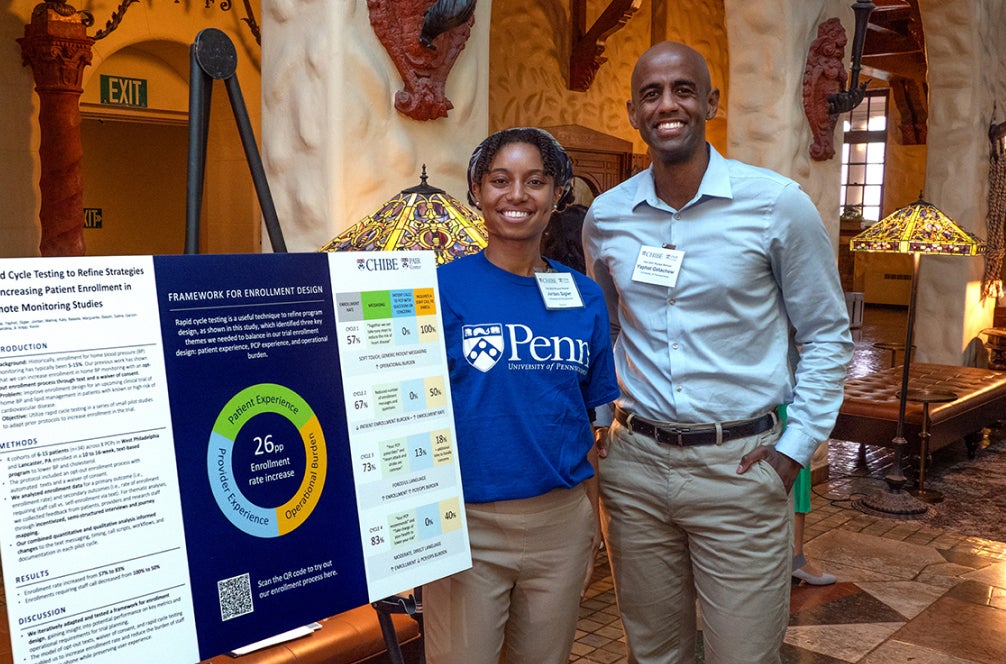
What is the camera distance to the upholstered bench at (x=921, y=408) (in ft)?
19.5

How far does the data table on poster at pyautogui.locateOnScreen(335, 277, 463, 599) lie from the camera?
5.46 ft

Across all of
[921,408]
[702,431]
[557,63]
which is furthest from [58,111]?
[921,408]

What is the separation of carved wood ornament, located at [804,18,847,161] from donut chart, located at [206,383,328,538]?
4.52 m

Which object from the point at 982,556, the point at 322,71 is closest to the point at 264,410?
the point at 322,71

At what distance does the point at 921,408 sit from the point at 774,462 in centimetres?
422

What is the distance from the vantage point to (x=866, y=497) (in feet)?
18.6

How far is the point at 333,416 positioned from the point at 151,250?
326 inches

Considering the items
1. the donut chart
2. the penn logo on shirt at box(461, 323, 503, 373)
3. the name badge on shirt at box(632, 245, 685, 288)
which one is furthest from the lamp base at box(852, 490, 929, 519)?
the donut chart

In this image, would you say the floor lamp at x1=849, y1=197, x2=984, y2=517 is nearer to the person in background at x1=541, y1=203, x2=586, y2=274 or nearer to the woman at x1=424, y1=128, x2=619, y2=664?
the person in background at x1=541, y1=203, x2=586, y2=274

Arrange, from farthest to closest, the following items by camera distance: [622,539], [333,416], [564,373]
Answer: [622,539] → [564,373] → [333,416]

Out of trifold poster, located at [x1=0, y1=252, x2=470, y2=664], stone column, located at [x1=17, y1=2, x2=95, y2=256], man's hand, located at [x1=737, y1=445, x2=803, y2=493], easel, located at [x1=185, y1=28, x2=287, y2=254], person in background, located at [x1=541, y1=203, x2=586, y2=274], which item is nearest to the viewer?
trifold poster, located at [x1=0, y1=252, x2=470, y2=664]

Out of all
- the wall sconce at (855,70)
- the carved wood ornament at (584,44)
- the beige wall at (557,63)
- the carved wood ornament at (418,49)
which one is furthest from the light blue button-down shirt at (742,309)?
the carved wood ornament at (584,44)

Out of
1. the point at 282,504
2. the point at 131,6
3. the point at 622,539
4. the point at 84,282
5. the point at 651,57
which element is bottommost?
the point at 622,539

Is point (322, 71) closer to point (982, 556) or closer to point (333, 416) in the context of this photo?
point (333, 416)
